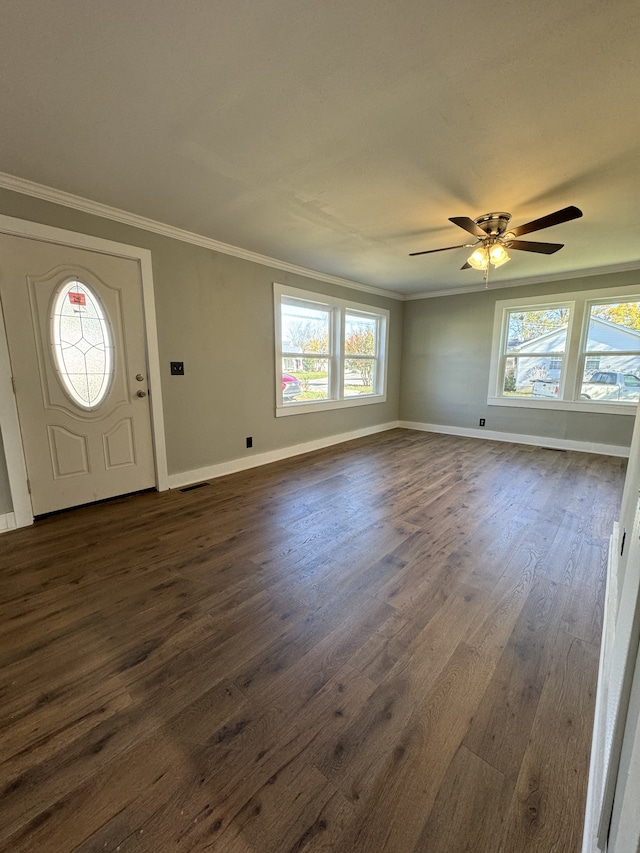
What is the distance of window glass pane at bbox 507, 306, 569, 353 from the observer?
4.90 meters

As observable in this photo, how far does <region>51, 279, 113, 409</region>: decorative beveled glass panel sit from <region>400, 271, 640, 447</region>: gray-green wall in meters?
5.02

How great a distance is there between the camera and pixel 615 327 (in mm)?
4516

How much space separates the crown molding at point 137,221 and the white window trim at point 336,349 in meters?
0.25

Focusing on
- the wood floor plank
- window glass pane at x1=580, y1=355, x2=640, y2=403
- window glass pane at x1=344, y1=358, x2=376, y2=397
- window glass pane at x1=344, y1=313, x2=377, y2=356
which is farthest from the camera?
window glass pane at x1=344, y1=358, x2=376, y2=397

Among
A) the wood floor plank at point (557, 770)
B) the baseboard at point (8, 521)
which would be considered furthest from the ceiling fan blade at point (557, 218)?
the baseboard at point (8, 521)

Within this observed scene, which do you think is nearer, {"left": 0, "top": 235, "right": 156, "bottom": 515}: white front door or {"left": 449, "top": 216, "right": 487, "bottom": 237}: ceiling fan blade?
{"left": 449, "top": 216, "right": 487, "bottom": 237}: ceiling fan blade

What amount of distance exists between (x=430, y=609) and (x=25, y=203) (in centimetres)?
375

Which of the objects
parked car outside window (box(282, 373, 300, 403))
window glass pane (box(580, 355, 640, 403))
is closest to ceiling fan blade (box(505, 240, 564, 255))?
window glass pane (box(580, 355, 640, 403))

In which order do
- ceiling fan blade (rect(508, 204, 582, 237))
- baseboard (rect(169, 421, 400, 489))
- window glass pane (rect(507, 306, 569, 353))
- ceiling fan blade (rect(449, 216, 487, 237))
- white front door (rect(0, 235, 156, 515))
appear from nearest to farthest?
1. ceiling fan blade (rect(508, 204, 582, 237))
2. ceiling fan blade (rect(449, 216, 487, 237))
3. white front door (rect(0, 235, 156, 515))
4. baseboard (rect(169, 421, 400, 489))
5. window glass pane (rect(507, 306, 569, 353))

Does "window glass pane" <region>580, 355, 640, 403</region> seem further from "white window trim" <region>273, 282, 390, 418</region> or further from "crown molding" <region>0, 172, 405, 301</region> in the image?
"crown molding" <region>0, 172, 405, 301</region>

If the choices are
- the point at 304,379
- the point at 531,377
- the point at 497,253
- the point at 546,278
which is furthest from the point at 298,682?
the point at 546,278

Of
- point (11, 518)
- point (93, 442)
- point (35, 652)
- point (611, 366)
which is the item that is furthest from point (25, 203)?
point (611, 366)

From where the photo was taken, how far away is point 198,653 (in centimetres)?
149

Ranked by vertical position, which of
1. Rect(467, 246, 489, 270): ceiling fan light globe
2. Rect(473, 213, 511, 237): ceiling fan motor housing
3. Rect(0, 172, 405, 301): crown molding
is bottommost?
Rect(467, 246, 489, 270): ceiling fan light globe
